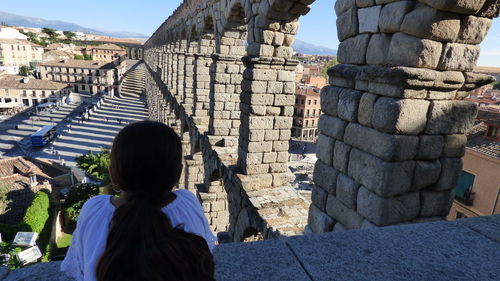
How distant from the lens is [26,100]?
45.9 metres

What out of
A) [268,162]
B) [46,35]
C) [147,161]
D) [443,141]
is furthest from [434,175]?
[46,35]

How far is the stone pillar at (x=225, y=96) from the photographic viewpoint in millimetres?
8875

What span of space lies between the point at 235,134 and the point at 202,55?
3.68 metres

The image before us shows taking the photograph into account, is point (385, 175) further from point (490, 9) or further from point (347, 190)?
point (490, 9)

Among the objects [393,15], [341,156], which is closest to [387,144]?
[341,156]

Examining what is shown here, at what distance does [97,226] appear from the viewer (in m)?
1.26

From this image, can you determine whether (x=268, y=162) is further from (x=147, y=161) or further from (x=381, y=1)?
(x=147, y=161)

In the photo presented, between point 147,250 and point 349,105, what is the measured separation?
2864 millimetres

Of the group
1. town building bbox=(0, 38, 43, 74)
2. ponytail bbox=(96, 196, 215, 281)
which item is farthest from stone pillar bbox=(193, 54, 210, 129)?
town building bbox=(0, 38, 43, 74)

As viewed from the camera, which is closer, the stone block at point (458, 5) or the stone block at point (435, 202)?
the stone block at point (458, 5)

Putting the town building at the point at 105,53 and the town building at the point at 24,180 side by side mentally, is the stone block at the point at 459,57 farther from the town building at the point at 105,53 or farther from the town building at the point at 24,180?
the town building at the point at 105,53

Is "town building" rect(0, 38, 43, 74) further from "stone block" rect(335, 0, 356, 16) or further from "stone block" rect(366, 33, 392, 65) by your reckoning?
"stone block" rect(366, 33, 392, 65)

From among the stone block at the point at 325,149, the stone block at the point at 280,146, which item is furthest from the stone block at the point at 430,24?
the stone block at the point at 280,146

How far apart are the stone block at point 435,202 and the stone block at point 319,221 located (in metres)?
0.99
